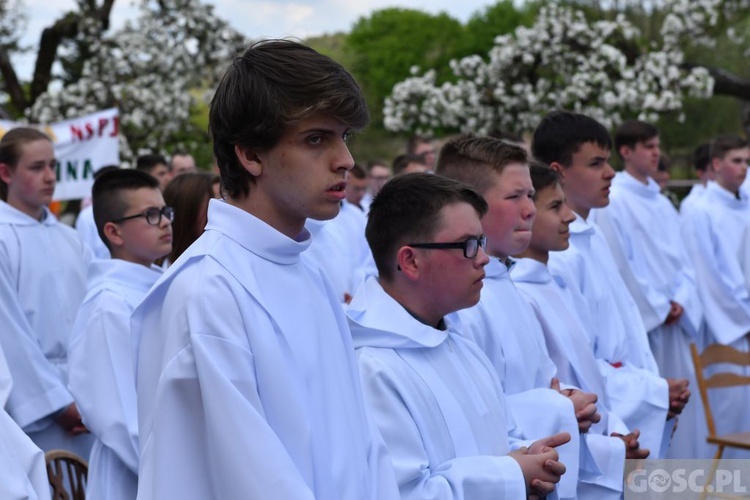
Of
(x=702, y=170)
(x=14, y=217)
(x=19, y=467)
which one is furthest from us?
(x=702, y=170)

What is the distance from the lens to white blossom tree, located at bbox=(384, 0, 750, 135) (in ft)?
43.7

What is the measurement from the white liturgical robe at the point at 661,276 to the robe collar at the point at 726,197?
113cm

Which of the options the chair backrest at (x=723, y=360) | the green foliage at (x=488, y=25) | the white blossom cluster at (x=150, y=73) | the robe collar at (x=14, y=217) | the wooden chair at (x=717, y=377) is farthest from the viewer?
the green foliage at (x=488, y=25)

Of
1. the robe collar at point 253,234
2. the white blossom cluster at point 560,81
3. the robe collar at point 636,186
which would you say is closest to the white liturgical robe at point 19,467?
the robe collar at point 253,234

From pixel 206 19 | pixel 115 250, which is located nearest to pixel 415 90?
pixel 206 19

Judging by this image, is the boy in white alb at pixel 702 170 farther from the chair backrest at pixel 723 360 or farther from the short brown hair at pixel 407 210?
the short brown hair at pixel 407 210

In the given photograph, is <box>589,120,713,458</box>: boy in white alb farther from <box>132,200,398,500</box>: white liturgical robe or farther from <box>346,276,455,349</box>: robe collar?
<box>132,200,398,500</box>: white liturgical robe

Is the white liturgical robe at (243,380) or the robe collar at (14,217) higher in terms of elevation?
the white liturgical robe at (243,380)

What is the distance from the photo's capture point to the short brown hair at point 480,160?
4488 mm

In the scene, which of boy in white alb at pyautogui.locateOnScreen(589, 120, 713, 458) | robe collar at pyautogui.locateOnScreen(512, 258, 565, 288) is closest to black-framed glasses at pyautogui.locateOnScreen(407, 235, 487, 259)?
robe collar at pyautogui.locateOnScreen(512, 258, 565, 288)

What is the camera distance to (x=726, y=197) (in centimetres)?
964

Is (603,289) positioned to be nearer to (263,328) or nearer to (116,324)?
(116,324)

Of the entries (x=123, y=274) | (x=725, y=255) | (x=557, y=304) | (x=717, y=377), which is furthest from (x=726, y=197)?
(x=123, y=274)

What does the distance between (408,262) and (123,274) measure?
69.2 inches
